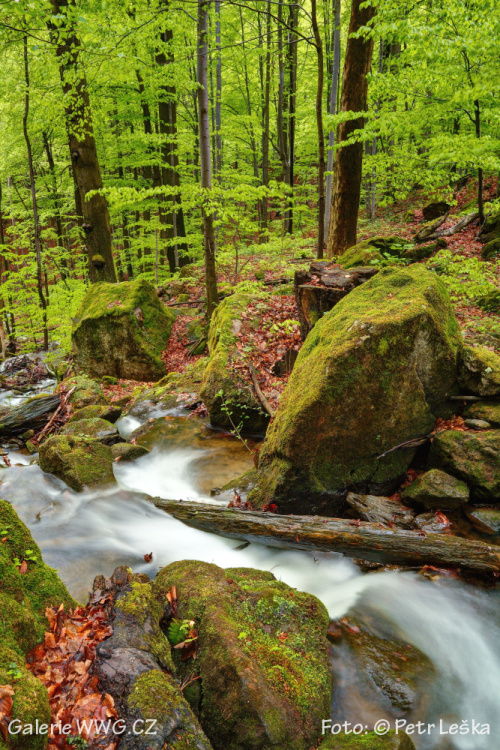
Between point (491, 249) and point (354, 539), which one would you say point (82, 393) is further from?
point (491, 249)

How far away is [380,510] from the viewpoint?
4113mm

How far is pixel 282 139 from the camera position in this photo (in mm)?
19656

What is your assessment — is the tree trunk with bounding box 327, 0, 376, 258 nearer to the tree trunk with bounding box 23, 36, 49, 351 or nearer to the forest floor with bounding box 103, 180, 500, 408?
the forest floor with bounding box 103, 180, 500, 408

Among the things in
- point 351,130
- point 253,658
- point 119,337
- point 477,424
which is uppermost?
point 351,130

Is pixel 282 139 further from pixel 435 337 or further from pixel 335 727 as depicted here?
pixel 335 727

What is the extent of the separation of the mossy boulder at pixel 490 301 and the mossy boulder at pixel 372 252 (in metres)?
2.01

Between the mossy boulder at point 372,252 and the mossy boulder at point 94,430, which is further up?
the mossy boulder at point 372,252

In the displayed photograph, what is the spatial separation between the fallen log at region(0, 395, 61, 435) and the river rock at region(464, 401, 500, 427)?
7.05 m

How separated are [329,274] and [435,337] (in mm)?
2836

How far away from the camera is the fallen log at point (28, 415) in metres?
7.42

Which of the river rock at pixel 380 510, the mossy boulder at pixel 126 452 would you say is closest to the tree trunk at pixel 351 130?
the mossy boulder at pixel 126 452

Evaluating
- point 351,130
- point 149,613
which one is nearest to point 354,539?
point 149,613

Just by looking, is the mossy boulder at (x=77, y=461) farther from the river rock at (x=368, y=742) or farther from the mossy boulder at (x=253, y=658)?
the river rock at (x=368, y=742)

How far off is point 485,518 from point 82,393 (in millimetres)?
7044
